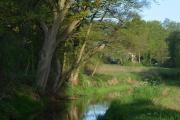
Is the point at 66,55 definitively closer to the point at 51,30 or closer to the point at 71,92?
the point at 71,92

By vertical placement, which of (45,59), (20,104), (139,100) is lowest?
(20,104)

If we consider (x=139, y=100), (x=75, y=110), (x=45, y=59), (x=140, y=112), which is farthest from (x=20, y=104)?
(x=140, y=112)

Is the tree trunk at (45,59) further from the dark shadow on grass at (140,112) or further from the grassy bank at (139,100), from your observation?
the dark shadow on grass at (140,112)

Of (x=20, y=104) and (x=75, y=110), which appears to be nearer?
(x=20, y=104)

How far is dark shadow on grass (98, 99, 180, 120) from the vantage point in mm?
18142

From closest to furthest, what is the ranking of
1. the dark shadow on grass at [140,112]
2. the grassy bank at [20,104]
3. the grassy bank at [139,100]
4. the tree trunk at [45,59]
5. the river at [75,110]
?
the dark shadow on grass at [140,112]
the grassy bank at [139,100]
the grassy bank at [20,104]
the river at [75,110]
the tree trunk at [45,59]

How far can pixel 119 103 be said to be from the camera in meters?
25.8

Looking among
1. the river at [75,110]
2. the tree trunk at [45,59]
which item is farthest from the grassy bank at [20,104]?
the tree trunk at [45,59]

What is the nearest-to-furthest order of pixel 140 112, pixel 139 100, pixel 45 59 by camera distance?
1. pixel 140 112
2. pixel 139 100
3. pixel 45 59

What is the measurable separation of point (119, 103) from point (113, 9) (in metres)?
17.4

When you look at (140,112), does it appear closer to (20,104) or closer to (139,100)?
(139,100)

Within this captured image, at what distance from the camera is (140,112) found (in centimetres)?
2038

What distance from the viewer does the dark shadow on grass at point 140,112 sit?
18.1m

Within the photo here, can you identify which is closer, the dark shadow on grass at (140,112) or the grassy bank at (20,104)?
the dark shadow on grass at (140,112)
